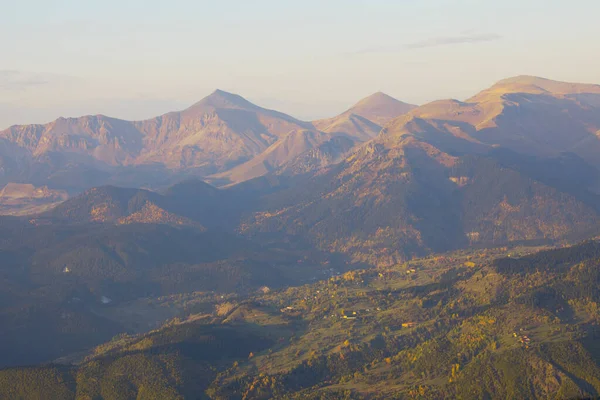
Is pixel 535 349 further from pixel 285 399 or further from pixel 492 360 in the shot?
pixel 285 399

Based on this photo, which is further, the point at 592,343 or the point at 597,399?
the point at 592,343

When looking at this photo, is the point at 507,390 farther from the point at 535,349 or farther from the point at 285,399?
the point at 285,399

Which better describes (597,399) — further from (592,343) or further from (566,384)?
(592,343)

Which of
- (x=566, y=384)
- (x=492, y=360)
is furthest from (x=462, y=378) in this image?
(x=566, y=384)

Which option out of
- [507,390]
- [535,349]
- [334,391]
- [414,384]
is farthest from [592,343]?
[334,391]

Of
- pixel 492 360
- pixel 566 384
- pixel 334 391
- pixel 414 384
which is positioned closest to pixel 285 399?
pixel 334 391

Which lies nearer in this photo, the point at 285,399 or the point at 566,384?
the point at 566,384

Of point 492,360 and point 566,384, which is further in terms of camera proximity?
point 492,360
